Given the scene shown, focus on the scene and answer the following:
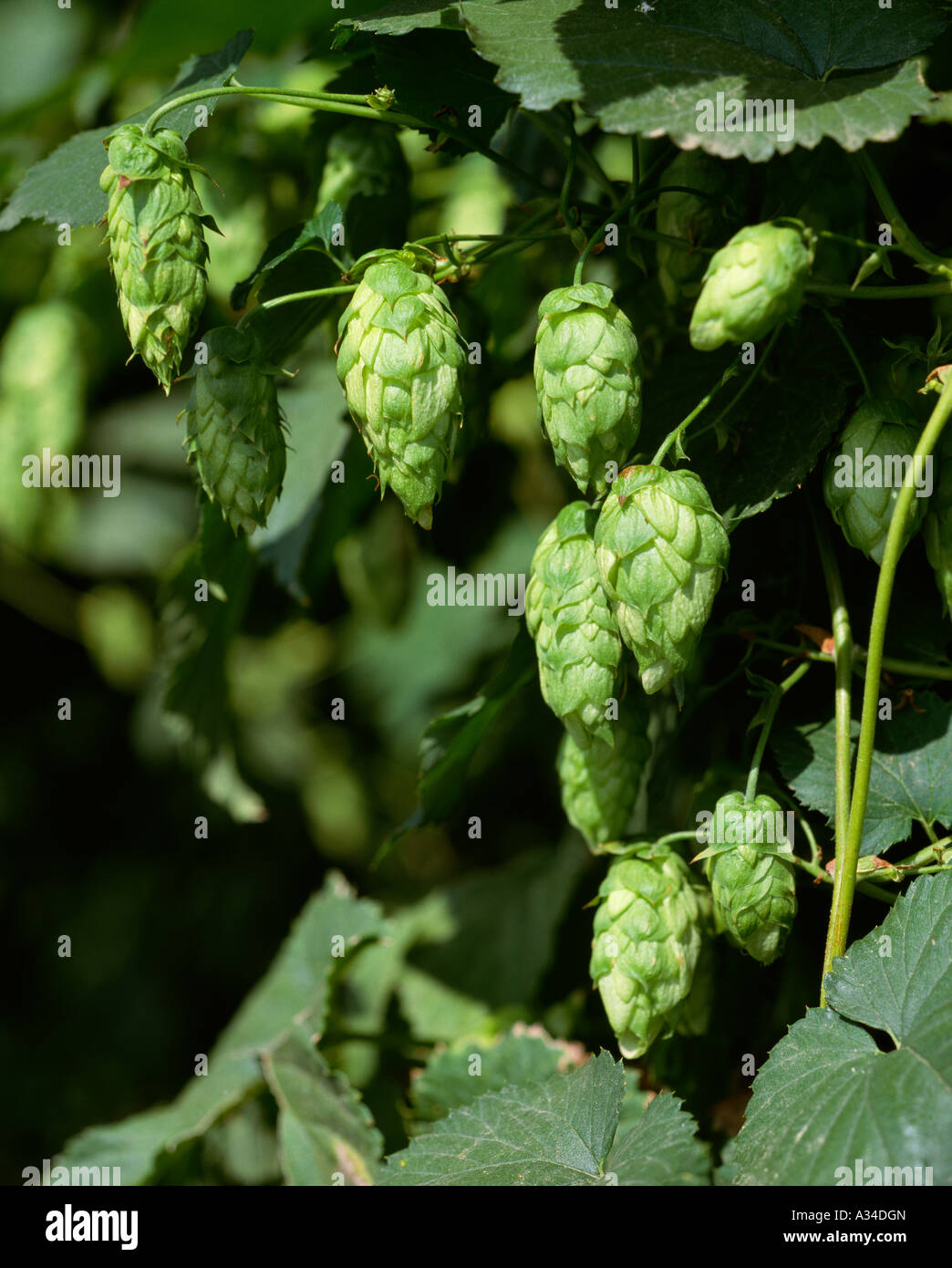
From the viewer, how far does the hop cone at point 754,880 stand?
2.43 feet

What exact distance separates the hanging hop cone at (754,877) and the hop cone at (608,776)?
0.11 m

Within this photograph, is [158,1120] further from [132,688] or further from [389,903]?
[132,688]

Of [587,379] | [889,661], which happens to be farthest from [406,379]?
[889,661]

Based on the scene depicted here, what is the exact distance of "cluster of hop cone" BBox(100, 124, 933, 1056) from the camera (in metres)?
0.68

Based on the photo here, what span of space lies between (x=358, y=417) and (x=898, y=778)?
42cm

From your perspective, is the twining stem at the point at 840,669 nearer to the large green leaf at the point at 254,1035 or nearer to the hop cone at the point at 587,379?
the hop cone at the point at 587,379

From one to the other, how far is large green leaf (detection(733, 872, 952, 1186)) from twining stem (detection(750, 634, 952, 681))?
0.14m

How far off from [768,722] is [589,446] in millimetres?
228

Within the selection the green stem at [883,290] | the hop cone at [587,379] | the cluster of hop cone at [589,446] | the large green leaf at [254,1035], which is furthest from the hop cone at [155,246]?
the large green leaf at [254,1035]

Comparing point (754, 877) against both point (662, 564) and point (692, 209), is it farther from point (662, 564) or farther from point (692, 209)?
point (692, 209)

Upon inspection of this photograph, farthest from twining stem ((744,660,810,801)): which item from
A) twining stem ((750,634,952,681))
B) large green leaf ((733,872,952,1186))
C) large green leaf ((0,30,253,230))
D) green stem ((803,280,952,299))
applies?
large green leaf ((0,30,253,230))

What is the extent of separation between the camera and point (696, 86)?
708 millimetres
